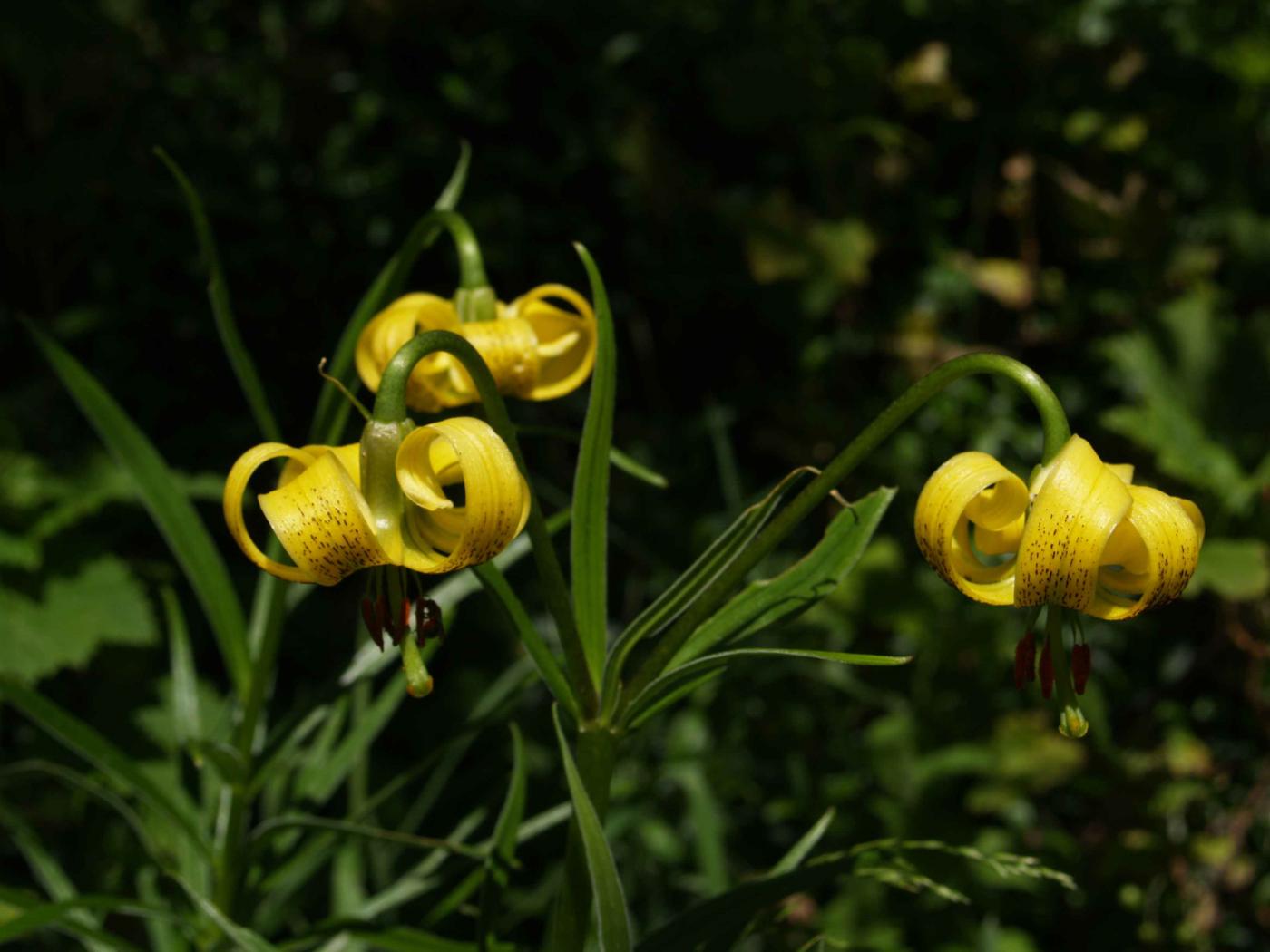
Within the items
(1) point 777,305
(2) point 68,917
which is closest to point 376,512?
(2) point 68,917

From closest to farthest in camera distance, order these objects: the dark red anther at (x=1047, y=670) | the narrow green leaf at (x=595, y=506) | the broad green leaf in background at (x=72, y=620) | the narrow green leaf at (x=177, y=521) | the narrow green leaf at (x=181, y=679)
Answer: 1. the dark red anther at (x=1047, y=670)
2. the narrow green leaf at (x=595, y=506)
3. the narrow green leaf at (x=177, y=521)
4. the narrow green leaf at (x=181, y=679)
5. the broad green leaf in background at (x=72, y=620)

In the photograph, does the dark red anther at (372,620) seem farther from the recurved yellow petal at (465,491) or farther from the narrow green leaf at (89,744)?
the narrow green leaf at (89,744)

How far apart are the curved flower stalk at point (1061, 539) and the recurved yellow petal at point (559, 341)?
0.38 m

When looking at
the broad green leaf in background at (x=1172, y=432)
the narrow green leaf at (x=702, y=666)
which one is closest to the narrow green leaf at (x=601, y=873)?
the narrow green leaf at (x=702, y=666)

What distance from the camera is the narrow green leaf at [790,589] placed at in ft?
3.26

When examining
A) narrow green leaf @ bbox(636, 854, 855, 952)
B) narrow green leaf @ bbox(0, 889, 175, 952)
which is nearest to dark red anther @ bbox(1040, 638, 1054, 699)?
narrow green leaf @ bbox(636, 854, 855, 952)

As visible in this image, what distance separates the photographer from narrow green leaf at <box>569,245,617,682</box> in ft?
3.24

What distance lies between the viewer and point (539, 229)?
2584mm

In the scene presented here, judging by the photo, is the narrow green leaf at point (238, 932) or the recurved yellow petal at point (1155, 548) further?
the narrow green leaf at point (238, 932)

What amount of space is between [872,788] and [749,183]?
46.5 inches

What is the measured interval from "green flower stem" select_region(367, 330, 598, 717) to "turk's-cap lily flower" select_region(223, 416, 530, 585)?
3 centimetres

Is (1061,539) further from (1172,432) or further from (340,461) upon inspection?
(1172,432)

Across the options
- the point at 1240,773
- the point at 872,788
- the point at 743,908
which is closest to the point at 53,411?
the point at 872,788

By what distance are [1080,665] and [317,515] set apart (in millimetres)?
501
